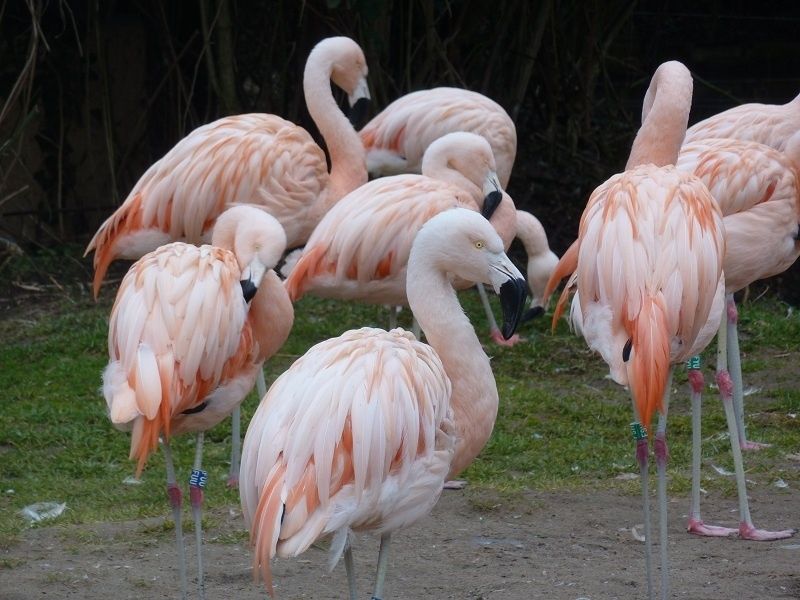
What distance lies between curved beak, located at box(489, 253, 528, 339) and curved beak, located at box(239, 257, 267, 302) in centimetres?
83

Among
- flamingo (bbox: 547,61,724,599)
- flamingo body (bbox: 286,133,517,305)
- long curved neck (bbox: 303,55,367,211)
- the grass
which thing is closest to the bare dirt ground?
the grass

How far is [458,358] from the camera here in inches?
131

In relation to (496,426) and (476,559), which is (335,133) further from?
(476,559)

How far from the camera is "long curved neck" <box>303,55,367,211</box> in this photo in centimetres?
606

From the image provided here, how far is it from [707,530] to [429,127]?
3.17 m

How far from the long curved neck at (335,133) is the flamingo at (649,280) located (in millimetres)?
2336

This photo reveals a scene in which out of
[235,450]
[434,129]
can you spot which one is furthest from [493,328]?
[235,450]

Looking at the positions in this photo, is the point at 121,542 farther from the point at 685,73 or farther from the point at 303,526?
the point at 685,73

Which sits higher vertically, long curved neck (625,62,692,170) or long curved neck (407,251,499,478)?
long curved neck (625,62,692,170)

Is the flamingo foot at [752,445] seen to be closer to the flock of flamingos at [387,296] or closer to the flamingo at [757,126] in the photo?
the flock of flamingos at [387,296]

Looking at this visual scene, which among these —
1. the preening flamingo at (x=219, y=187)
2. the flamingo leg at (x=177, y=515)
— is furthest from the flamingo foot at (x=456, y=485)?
the preening flamingo at (x=219, y=187)

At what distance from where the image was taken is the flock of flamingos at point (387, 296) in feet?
9.78

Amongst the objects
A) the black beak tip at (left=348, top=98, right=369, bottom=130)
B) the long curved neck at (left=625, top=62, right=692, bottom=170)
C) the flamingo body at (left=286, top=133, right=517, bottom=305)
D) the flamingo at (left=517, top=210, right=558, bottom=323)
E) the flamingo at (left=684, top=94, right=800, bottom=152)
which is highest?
the long curved neck at (left=625, top=62, right=692, bottom=170)

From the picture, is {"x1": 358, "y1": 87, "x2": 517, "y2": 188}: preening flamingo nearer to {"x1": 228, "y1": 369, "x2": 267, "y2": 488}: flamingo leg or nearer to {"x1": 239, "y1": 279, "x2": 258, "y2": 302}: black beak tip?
{"x1": 228, "y1": 369, "x2": 267, "y2": 488}: flamingo leg
